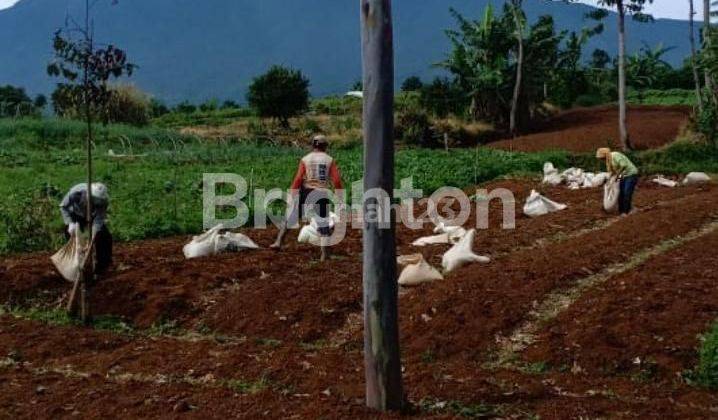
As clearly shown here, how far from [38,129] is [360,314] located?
74.5 feet

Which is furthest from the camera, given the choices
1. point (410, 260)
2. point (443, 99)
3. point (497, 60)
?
point (443, 99)

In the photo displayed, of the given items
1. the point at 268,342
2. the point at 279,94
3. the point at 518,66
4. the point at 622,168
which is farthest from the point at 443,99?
the point at 268,342

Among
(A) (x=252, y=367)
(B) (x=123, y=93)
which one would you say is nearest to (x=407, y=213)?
(A) (x=252, y=367)

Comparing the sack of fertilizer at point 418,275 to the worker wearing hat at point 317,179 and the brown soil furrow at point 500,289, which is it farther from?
the worker wearing hat at point 317,179

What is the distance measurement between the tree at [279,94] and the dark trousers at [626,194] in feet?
Answer: 73.2

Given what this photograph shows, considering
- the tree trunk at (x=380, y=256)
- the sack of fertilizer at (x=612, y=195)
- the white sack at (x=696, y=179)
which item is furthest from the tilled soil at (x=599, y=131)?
the tree trunk at (x=380, y=256)

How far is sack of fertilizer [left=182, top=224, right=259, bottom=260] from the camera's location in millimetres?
8867

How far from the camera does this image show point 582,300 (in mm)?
6754

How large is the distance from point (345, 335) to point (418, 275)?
4.76ft

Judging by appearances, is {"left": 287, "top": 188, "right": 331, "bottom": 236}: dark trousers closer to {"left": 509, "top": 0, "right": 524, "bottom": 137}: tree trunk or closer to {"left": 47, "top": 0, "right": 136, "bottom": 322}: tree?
{"left": 47, "top": 0, "right": 136, "bottom": 322}: tree

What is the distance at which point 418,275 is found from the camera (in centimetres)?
758

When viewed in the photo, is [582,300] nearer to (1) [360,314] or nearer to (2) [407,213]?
(1) [360,314]

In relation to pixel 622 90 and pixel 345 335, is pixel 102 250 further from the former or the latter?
pixel 622 90

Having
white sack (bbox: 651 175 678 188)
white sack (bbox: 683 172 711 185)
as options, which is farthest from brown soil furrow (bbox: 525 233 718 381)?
white sack (bbox: 683 172 711 185)
